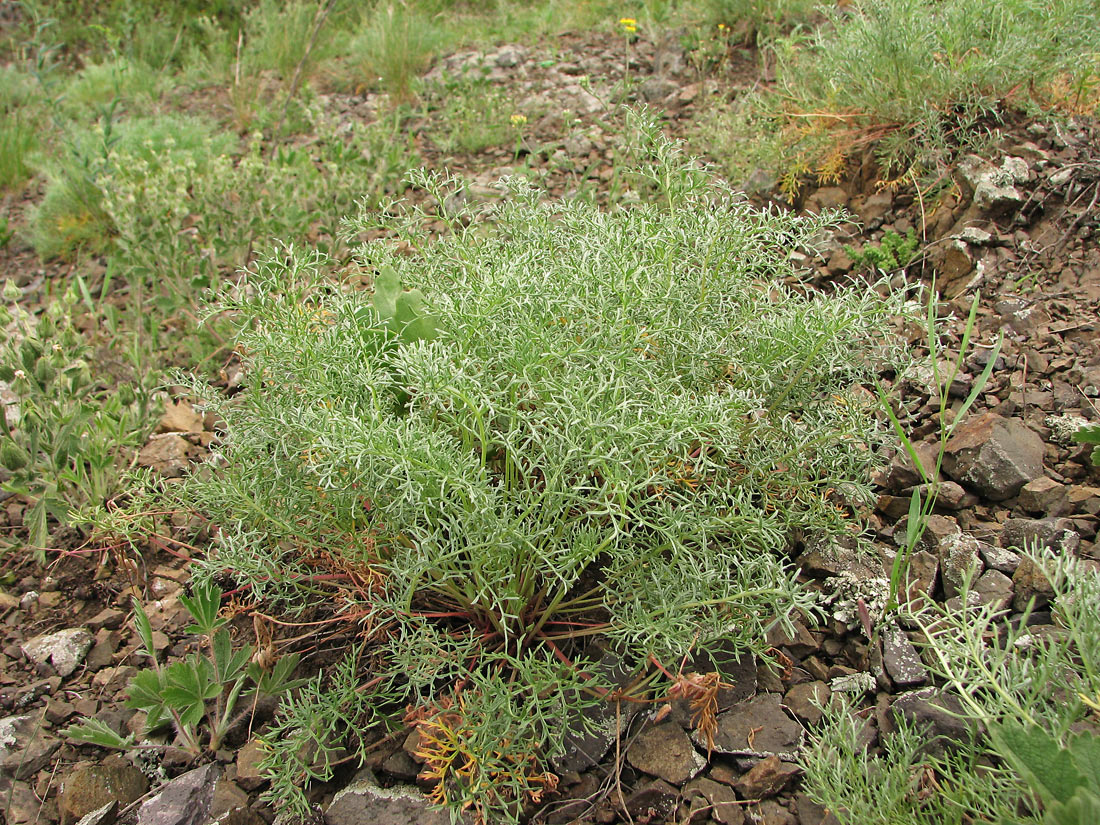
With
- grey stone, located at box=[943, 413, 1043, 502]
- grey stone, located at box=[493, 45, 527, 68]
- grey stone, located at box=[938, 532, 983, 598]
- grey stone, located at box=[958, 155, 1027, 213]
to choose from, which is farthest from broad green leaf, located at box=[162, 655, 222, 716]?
grey stone, located at box=[493, 45, 527, 68]

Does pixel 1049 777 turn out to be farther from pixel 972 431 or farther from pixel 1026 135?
pixel 1026 135

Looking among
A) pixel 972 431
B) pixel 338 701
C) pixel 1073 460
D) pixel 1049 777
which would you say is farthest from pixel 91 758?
pixel 1073 460

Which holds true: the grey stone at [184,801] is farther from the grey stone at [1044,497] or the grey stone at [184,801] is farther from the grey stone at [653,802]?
the grey stone at [1044,497]

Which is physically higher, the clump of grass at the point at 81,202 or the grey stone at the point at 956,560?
the clump of grass at the point at 81,202

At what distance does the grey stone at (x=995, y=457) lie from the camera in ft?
7.57

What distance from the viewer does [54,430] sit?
2643mm

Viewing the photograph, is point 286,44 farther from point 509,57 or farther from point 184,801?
point 184,801

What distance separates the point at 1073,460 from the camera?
2.37 metres

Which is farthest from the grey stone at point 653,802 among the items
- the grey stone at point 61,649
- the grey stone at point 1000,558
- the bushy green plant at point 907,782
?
the grey stone at point 61,649

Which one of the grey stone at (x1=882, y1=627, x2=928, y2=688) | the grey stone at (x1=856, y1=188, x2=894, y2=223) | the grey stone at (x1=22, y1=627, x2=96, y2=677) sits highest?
the grey stone at (x1=856, y1=188, x2=894, y2=223)

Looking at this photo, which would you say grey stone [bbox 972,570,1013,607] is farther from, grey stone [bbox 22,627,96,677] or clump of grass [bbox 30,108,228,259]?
clump of grass [bbox 30,108,228,259]

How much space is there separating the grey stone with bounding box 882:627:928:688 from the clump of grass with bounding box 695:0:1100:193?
2.22 m

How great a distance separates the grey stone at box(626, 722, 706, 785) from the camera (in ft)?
5.91

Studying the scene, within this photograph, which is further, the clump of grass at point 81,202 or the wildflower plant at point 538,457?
the clump of grass at point 81,202
